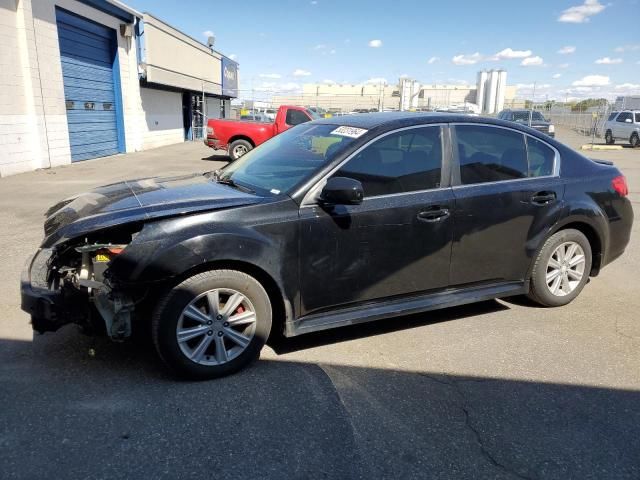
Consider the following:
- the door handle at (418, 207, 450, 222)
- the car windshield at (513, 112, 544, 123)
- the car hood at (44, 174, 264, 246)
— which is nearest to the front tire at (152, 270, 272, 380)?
the car hood at (44, 174, 264, 246)

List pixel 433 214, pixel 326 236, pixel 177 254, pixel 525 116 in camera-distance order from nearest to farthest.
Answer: pixel 177 254, pixel 326 236, pixel 433 214, pixel 525 116

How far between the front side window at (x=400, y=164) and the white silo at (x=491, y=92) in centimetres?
4911

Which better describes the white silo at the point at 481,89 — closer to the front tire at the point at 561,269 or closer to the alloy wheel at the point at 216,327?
the front tire at the point at 561,269

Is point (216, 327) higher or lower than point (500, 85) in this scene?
lower

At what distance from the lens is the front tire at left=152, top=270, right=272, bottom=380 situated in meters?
3.09

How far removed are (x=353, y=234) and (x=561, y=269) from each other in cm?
220

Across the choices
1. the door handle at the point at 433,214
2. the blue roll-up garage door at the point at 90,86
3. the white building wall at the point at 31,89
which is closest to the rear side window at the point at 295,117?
the blue roll-up garage door at the point at 90,86

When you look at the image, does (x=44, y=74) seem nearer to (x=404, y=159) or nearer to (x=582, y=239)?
(x=404, y=159)

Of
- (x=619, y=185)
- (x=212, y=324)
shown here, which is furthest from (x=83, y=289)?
(x=619, y=185)

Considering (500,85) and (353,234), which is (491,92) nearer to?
(500,85)

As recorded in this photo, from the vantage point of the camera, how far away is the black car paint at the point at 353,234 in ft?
10.2

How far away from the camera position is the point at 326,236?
3.42 meters

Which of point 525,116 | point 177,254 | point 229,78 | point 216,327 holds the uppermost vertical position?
point 229,78

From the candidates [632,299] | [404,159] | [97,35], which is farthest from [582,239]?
[97,35]
